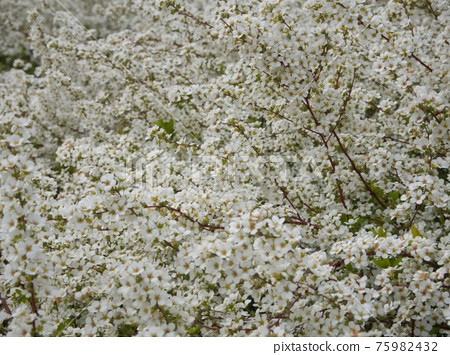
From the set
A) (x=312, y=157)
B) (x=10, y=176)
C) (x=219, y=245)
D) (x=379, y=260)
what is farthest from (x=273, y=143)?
(x=10, y=176)

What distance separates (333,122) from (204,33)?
2787mm

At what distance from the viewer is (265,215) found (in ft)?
8.45

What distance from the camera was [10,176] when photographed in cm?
231

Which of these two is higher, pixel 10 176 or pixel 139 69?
pixel 139 69

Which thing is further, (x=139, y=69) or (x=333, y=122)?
(x=139, y=69)

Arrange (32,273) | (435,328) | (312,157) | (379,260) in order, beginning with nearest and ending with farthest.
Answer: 1. (32,273)
2. (435,328)
3. (379,260)
4. (312,157)

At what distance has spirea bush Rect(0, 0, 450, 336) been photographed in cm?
237

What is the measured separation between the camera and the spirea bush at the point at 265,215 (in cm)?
237

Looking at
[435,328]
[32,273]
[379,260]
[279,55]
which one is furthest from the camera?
[279,55]

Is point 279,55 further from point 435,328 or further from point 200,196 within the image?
point 435,328

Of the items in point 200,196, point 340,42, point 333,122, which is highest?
point 340,42
